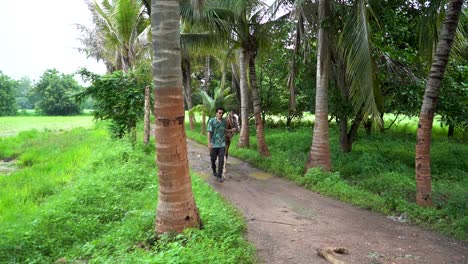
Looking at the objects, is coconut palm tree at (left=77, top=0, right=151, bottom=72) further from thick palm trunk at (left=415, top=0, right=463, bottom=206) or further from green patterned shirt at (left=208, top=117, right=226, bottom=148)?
thick palm trunk at (left=415, top=0, right=463, bottom=206)

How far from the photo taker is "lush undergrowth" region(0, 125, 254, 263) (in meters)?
4.42

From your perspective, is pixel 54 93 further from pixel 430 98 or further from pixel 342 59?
pixel 430 98

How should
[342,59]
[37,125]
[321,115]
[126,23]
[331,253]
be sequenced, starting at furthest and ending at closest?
1. [37,125]
2. [126,23]
3. [321,115]
4. [342,59]
5. [331,253]

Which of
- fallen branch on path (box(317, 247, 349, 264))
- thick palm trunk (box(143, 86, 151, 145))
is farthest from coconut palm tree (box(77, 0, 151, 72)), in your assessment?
fallen branch on path (box(317, 247, 349, 264))

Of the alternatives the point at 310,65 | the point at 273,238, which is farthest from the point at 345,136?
the point at 273,238

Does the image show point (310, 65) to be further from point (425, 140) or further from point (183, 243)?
point (183, 243)

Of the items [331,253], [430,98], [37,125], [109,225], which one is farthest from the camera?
[37,125]

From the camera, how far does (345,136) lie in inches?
489

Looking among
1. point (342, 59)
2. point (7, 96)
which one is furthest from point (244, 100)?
point (7, 96)

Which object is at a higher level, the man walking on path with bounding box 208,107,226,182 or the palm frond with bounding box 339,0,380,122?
the palm frond with bounding box 339,0,380,122

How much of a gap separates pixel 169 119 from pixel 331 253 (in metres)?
2.72

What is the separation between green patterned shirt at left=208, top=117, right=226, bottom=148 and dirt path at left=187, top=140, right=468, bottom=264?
3.34ft

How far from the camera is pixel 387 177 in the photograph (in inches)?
341

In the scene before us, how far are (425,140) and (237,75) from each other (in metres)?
13.0
